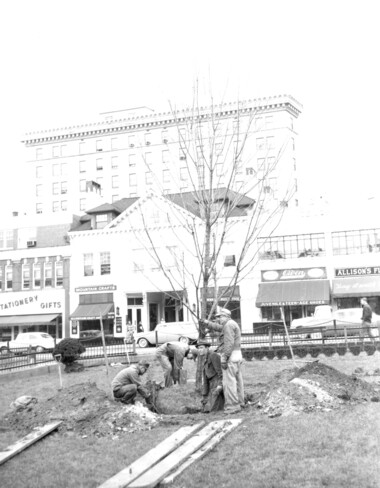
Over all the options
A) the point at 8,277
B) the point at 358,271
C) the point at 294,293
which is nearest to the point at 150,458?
the point at 294,293

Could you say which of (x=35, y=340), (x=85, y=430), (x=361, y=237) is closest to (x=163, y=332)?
(x=35, y=340)

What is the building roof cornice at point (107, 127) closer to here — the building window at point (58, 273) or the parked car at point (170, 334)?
the building window at point (58, 273)

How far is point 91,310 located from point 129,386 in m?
36.3

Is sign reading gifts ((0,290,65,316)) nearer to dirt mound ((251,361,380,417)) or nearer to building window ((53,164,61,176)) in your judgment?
dirt mound ((251,361,380,417))

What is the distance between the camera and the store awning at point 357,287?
135ft

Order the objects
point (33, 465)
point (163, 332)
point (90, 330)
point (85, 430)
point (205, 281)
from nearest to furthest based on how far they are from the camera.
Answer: point (33, 465) < point (85, 430) < point (205, 281) < point (163, 332) < point (90, 330)

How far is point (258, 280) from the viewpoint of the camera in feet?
145

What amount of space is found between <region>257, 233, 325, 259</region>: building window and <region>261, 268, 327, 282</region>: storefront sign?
101 cm

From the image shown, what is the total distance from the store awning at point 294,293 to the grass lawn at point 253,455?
3193 centimetres

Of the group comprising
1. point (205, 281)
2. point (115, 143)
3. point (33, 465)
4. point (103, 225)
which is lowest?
point (33, 465)

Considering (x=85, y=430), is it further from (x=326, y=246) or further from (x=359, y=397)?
(x=326, y=246)

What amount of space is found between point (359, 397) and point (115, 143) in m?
80.8

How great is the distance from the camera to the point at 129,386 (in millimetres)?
11320

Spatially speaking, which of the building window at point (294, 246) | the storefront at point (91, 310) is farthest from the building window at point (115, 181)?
the building window at point (294, 246)
